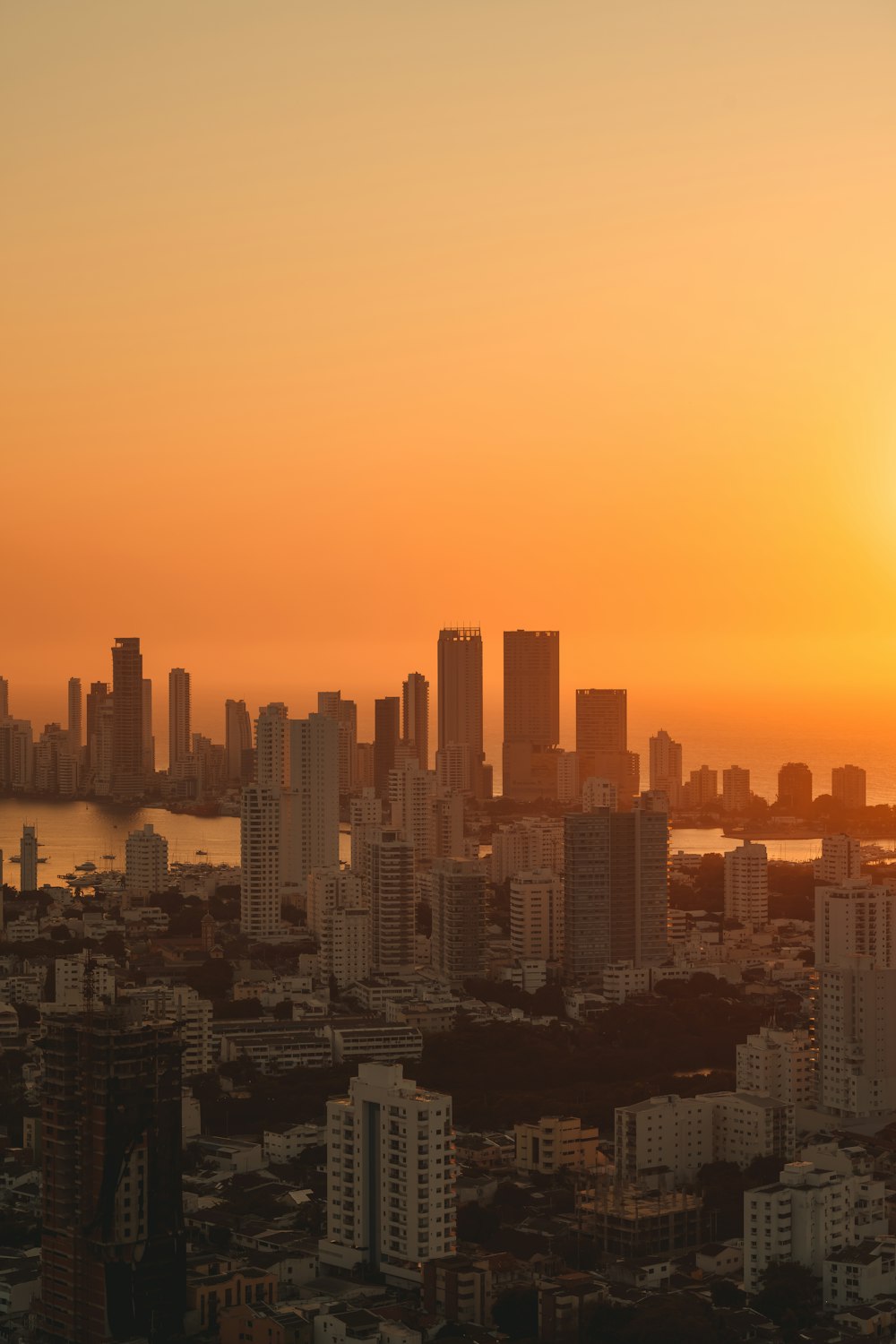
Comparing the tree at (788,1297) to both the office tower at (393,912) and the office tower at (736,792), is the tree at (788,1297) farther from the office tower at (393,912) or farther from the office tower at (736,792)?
the office tower at (736,792)

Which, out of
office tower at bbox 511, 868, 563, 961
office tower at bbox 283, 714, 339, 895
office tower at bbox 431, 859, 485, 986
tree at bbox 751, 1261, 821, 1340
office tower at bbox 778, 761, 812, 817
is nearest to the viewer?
tree at bbox 751, 1261, 821, 1340

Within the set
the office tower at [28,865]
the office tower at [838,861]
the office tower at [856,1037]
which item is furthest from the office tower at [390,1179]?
the office tower at [28,865]

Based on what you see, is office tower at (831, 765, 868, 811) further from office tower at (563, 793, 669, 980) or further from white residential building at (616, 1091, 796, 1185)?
white residential building at (616, 1091, 796, 1185)

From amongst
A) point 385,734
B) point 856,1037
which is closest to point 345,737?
point 385,734

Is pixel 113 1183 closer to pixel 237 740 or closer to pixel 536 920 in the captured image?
pixel 536 920

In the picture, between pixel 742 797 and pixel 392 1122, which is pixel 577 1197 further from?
pixel 742 797

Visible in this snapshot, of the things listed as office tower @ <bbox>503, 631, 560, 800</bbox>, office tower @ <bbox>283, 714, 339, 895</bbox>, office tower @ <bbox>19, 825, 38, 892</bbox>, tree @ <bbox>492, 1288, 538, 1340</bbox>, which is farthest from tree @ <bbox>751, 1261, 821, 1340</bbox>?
office tower @ <bbox>503, 631, 560, 800</bbox>
